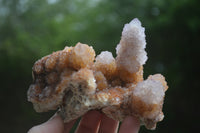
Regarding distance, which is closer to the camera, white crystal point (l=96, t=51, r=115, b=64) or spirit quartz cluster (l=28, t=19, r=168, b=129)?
spirit quartz cluster (l=28, t=19, r=168, b=129)

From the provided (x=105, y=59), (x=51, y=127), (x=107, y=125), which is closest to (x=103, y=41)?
(x=107, y=125)

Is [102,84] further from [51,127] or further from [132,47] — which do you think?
[51,127]

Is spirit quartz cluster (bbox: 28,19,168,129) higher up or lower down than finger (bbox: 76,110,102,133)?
higher up

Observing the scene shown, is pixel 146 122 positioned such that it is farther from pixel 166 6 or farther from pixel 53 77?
pixel 166 6

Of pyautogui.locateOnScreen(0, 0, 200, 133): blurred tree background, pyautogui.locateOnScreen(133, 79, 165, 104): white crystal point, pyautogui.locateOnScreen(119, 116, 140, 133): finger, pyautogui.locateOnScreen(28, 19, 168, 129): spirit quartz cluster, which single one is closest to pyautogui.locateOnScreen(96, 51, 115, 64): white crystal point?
pyautogui.locateOnScreen(28, 19, 168, 129): spirit quartz cluster

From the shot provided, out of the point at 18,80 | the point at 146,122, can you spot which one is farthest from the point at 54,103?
the point at 18,80

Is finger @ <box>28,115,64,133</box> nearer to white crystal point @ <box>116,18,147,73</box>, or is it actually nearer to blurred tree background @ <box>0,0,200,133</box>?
white crystal point @ <box>116,18,147,73</box>

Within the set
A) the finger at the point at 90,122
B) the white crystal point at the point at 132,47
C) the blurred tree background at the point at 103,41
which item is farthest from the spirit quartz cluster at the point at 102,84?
the blurred tree background at the point at 103,41

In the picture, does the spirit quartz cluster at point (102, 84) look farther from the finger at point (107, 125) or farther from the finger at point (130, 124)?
the finger at point (107, 125)
